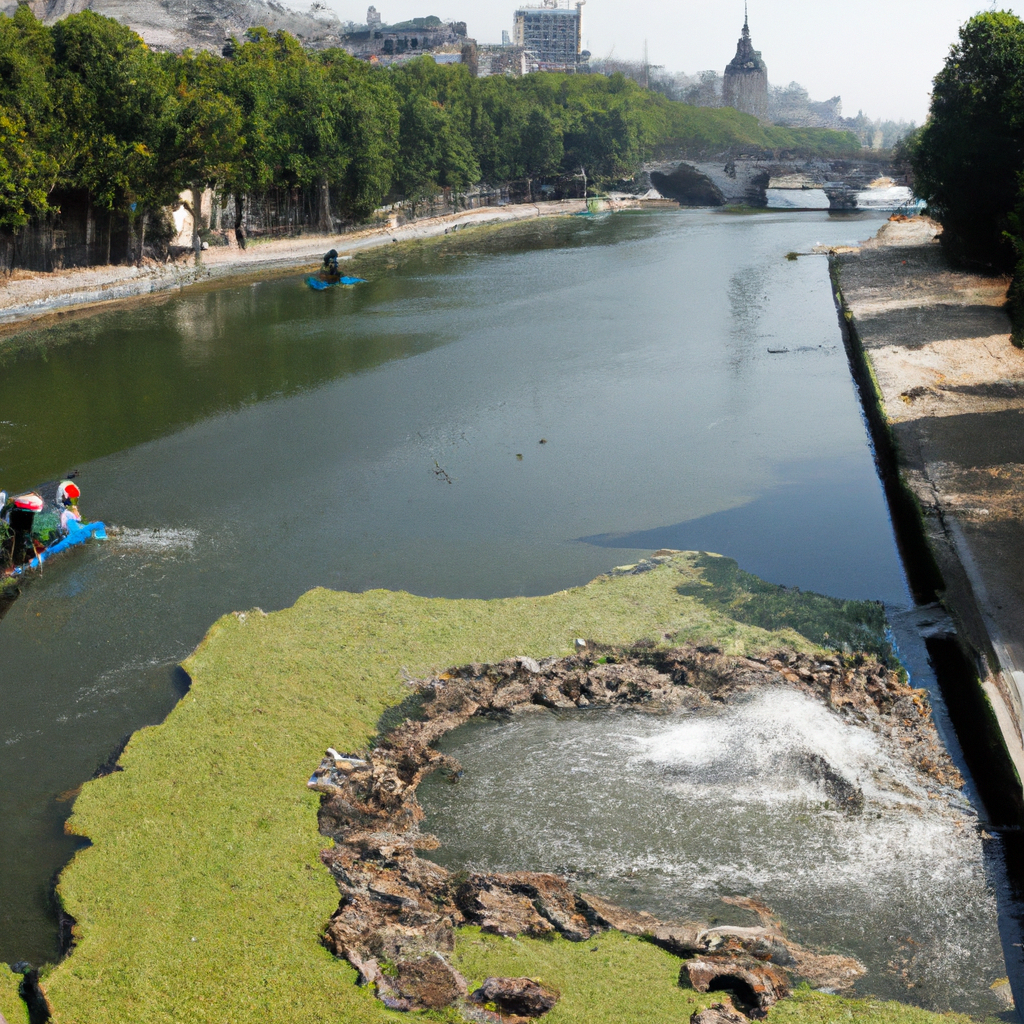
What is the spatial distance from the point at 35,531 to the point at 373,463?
728cm

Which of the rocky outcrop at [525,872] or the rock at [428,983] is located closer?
the rock at [428,983]

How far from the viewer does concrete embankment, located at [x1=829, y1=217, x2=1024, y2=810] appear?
13.1 m

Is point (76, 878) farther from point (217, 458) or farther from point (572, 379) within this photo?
point (572, 379)

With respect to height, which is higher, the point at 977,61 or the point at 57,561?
the point at 977,61

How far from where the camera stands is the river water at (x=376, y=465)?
44.7 ft

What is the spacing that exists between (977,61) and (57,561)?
3749 cm

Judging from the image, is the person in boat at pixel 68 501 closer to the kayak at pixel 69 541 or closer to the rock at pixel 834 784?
the kayak at pixel 69 541

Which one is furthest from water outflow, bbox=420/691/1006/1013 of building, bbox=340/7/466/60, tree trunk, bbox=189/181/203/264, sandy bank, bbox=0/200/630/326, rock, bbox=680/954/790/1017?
building, bbox=340/7/466/60

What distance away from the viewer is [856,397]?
26688mm

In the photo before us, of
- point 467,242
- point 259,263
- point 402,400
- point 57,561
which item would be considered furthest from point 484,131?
point 57,561

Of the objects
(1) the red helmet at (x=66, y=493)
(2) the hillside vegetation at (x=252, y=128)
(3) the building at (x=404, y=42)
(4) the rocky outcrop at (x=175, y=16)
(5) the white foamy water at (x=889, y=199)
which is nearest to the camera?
(1) the red helmet at (x=66, y=493)

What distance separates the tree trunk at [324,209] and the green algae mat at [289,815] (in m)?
50.5

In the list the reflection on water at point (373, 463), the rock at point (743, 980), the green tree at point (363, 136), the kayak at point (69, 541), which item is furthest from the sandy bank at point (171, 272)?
the rock at point (743, 980)

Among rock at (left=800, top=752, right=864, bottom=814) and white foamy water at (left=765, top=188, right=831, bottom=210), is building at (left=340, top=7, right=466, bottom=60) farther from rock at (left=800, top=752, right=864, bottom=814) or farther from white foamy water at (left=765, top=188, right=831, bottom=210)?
rock at (left=800, top=752, right=864, bottom=814)
